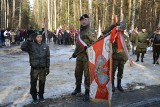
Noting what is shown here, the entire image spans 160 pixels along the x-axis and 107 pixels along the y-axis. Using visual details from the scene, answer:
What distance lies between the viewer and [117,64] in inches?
389

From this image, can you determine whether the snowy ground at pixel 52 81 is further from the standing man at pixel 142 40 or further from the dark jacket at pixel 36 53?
the standing man at pixel 142 40

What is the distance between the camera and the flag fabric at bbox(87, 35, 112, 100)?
7.76m

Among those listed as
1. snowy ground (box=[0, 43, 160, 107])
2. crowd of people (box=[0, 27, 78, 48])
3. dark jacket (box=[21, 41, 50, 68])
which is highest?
dark jacket (box=[21, 41, 50, 68])

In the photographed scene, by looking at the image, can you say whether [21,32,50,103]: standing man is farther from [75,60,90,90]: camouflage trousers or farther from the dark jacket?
[75,60,90,90]: camouflage trousers

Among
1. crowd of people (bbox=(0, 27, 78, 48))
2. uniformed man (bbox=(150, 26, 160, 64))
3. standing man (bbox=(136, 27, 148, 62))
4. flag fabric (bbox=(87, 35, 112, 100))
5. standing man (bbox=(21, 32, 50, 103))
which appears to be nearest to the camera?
flag fabric (bbox=(87, 35, 112, 100))

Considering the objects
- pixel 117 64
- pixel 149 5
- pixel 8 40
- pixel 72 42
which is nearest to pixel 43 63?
pixel 117 64

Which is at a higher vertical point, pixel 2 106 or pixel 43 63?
pixel 43 63

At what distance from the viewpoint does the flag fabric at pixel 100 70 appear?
7.76 meters

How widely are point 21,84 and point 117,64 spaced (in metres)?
3.24

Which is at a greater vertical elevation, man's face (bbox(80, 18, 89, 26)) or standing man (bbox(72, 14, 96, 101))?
man's face (bbox(80, 18, 89, 26))

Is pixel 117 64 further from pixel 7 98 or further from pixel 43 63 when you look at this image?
pixel 7 98

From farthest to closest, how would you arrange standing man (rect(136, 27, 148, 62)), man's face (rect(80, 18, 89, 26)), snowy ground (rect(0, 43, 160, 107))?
standing man (rect(136, 27, 148, 62)) < snowy ground (rect(0, 43, 160, 107)) < man's face (rect(80, 18, 89, 26))

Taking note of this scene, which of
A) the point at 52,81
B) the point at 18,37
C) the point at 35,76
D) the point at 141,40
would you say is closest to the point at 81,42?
the point at 35,76

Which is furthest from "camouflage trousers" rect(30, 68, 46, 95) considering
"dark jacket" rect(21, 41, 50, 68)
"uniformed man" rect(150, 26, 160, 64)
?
"uniformed man" rect(150, 26, 160, 64)
